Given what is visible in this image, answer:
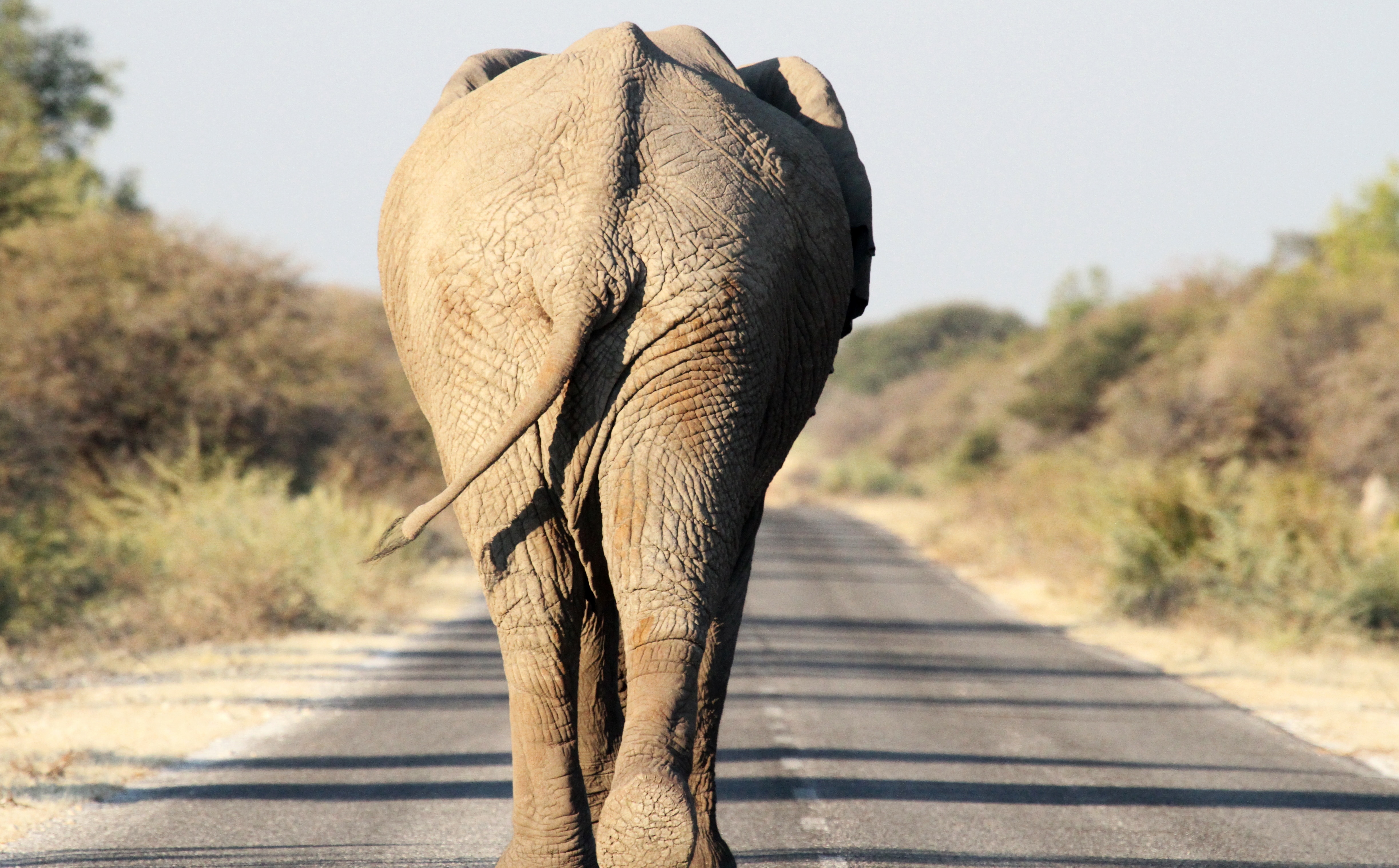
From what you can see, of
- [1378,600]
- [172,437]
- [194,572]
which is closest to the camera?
[194,572]

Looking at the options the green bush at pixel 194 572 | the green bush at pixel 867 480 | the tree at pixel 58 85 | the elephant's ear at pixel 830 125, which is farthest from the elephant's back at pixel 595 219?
the green bush at pixel 867 480

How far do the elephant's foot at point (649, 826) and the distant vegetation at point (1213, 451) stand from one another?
13487 mm

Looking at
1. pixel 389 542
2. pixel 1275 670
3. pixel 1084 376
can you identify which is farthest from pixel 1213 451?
pixel 389 542

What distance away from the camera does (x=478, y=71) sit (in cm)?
397

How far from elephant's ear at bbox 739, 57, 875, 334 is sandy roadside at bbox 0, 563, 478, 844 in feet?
13.6

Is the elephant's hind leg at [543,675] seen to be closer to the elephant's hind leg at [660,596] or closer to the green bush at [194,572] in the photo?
the elephant's hind leg at [660,596]

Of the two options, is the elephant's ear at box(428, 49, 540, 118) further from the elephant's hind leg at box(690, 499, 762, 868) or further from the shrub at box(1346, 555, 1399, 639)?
the shrub at box(1346, 555, 1399, 639)

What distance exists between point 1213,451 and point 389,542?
24.7 metres

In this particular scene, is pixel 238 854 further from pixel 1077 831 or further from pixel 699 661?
pixel 1077 831

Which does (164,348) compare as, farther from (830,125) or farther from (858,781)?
(830,125)

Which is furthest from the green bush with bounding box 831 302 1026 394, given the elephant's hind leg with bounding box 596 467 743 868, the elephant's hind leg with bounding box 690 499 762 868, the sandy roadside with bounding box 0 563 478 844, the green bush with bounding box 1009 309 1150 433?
the elephant's hind leg with bounding box 596 467 743 868

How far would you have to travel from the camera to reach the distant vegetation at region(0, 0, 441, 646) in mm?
14016

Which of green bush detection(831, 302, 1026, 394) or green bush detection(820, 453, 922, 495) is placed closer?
green bush detection(820, 453, 922, 495)

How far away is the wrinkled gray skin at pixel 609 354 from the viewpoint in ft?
10.5
